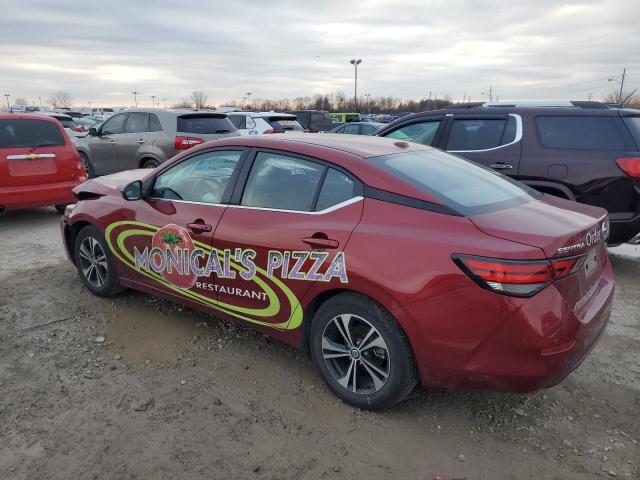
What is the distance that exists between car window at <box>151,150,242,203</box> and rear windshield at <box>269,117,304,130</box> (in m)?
10.5

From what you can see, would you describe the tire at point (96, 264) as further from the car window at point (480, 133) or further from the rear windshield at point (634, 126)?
the rear windshield at point (634, 126)

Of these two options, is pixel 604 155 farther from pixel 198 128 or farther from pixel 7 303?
pixel 198 128

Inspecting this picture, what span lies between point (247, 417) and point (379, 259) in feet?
3.99

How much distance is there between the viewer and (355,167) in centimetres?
306

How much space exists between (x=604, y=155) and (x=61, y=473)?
537 cm

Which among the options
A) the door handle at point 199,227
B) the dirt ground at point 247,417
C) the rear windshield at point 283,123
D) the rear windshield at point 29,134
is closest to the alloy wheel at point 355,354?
the dirt ground at point 247,417

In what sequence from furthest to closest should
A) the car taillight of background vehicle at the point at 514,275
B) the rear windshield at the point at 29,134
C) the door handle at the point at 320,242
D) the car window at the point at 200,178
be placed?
the rear windshield at the point at 29,134
the car window at the point at 200,178
the door handle at the point at 320,242
the car taillight of background vehicle at the point at 514,275

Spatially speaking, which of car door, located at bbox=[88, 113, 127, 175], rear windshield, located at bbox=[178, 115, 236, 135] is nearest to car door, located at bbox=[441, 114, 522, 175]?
rear windshield, located at bbox=[178, 115, 236, 135]

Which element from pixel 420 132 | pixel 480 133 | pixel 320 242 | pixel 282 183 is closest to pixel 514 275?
pixel 320 242

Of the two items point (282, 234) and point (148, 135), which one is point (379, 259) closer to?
point (282, 234)

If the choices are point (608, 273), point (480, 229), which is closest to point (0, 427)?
point (480, 229)

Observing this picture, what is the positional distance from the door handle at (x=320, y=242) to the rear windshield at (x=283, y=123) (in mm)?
11614

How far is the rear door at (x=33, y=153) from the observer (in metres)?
7.22

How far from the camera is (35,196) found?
741 centimetres
